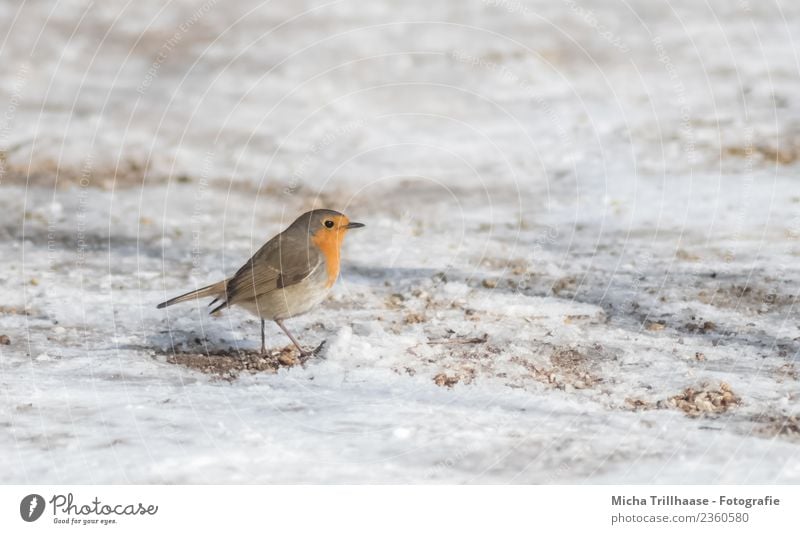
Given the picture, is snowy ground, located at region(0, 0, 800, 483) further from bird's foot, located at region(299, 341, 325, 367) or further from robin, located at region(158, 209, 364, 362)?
robin, located at region(158, 209, 364, 362)

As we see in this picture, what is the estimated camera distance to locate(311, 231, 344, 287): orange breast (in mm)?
5324

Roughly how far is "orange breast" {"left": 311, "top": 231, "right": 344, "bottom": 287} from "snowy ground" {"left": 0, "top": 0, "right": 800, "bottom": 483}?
379 mm

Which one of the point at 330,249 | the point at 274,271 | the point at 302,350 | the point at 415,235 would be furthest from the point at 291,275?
the point at 415,235

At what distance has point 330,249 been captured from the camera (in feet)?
17.6

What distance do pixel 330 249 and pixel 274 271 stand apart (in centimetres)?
34

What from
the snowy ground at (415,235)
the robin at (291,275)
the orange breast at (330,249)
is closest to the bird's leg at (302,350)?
the robin at (291,275)

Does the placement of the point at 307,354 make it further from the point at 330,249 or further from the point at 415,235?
the point at 415,235

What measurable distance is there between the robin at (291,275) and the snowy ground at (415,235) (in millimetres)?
303

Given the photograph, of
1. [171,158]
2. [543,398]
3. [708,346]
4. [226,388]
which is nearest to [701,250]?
[708,346]

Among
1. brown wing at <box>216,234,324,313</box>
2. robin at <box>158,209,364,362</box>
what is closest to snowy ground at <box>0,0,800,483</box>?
robin at <box>158,209,364,362</box>

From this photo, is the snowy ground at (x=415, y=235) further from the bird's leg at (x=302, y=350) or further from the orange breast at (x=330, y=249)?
the orange breast at (x=330, y=249)

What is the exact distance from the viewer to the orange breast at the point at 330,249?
5.32m

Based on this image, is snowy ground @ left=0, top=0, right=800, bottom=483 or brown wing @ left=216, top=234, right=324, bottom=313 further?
brown wing @ left=216, top=234, right=324, bottom=313
